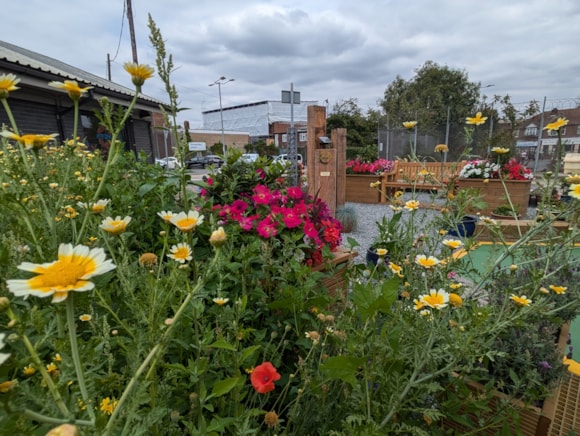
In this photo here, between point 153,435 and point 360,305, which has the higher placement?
point 360,305

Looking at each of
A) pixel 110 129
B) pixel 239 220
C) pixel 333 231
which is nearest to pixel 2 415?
pixel 110 129

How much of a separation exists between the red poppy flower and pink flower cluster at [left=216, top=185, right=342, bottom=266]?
741 mm

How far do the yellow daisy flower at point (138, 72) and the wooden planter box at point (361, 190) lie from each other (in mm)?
7005

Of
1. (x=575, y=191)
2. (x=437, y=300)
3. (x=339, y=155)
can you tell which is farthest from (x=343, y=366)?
(x=339, y=155)

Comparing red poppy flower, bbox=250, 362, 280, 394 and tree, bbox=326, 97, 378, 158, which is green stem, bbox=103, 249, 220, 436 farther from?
tree, bbox=326, 97, 378, 158

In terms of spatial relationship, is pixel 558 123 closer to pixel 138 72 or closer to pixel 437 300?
pixel 437 300

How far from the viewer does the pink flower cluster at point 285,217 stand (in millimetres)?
1537

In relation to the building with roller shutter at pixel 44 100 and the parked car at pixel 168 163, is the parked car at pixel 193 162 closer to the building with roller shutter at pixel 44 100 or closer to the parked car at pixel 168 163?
the parked car at pixel 168 163

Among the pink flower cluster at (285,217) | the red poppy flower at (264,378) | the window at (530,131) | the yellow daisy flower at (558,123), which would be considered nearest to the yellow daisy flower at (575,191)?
the yellow daisy flower at (558,123)

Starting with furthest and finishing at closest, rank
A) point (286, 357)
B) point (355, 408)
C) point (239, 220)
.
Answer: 1. point (239, 220)
2. point (286, 357)
3. point (355, 408)

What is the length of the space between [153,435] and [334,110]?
2599 centimetres

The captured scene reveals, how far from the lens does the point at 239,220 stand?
5.12 feet

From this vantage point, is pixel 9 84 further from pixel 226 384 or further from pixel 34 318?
pixel 226 384

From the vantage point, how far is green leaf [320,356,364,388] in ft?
2.23
